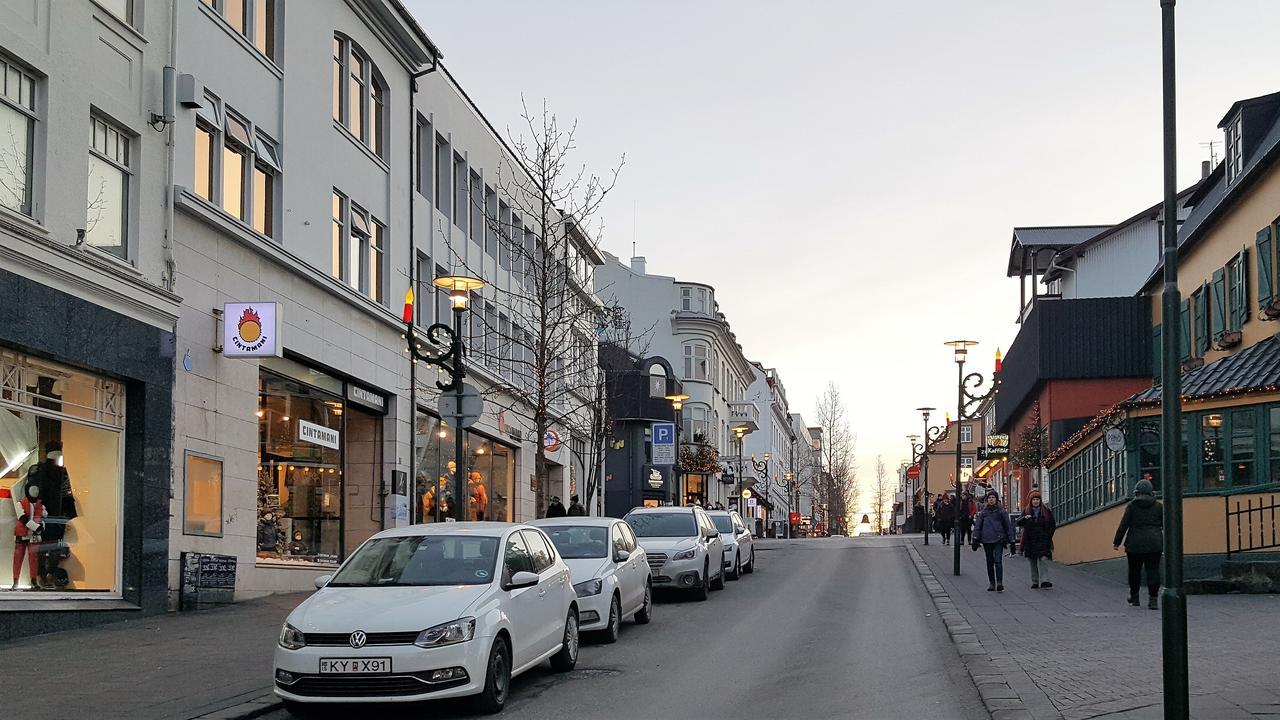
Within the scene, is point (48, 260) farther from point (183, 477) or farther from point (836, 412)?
point (836, 412)

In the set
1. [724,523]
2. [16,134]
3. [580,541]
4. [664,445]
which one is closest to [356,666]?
[580,541]

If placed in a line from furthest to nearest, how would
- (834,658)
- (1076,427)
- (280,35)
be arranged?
(1076,427) → (280,35) → (834,658)

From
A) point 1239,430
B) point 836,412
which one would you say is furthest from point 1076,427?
point 836,412

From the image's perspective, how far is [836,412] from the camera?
88.8 metres

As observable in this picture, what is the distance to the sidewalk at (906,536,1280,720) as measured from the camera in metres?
10.6

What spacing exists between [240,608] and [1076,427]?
30.6m

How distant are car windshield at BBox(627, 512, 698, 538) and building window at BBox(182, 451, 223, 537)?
730 cm

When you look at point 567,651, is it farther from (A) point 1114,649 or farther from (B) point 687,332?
(B) point 687,332

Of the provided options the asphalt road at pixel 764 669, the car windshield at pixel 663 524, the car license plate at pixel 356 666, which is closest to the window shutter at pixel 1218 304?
the asphalt road at pixel 764 669

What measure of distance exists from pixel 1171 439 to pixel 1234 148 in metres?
26.0

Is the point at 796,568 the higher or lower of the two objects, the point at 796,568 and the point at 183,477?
the lower

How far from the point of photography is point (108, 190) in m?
17.7

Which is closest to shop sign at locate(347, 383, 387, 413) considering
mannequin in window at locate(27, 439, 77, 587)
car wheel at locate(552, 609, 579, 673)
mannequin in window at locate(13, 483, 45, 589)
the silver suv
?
the silver suv

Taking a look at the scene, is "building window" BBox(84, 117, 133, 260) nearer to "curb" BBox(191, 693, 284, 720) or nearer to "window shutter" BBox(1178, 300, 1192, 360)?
"curb" BBox(191, 693, 284, 720)
